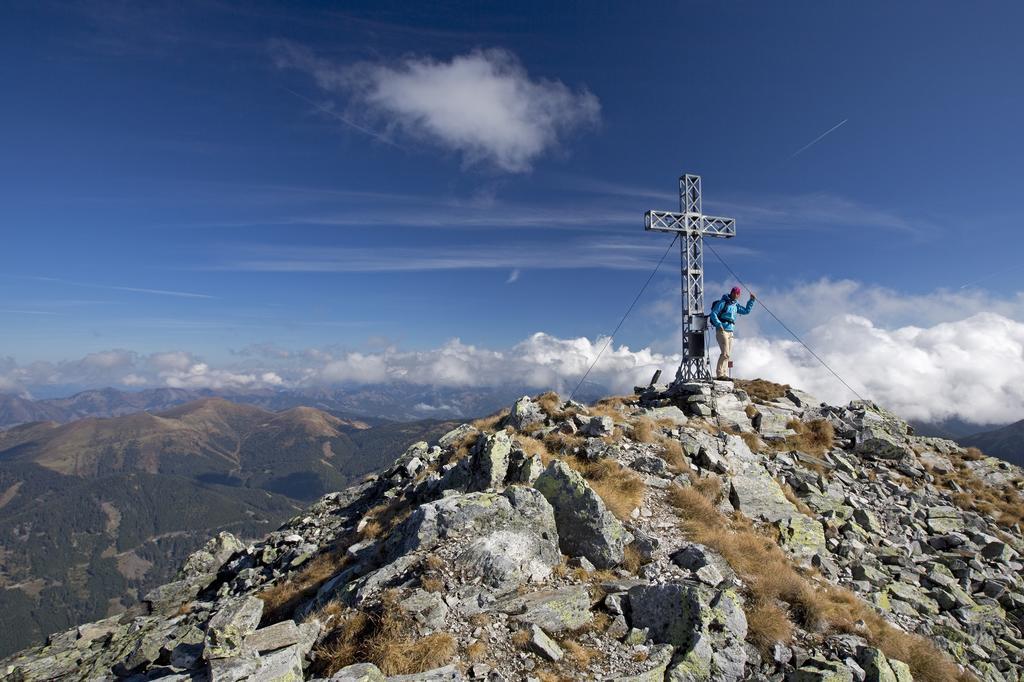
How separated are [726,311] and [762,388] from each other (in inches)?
228

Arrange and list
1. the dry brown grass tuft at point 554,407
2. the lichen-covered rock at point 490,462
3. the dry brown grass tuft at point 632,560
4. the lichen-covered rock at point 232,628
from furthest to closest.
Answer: the dry brown grass tuft at point 554,407 → the lichen-covered rock at point 490,462 → the dry brown grass tuft at point 632,560 → the lichen-covered rock at point 232,628

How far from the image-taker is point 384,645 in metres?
9.24

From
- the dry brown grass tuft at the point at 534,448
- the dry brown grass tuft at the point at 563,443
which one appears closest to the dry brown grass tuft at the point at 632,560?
the dry brown grass tuft at the point at 534,448

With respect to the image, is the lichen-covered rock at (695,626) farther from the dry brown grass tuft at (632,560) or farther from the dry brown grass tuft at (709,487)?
the dry brown grass tuft at (709,487)

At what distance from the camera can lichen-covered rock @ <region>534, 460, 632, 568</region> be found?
12.8m

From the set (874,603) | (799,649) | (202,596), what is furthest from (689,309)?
(202,596)

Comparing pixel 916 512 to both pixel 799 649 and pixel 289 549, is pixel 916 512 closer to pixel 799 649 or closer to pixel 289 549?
pixel 799 649

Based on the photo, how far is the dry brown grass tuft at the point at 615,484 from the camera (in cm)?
1530

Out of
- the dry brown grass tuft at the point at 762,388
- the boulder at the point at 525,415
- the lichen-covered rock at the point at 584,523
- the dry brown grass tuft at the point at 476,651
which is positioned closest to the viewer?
the dry brown grass tuft at the point at 476,651

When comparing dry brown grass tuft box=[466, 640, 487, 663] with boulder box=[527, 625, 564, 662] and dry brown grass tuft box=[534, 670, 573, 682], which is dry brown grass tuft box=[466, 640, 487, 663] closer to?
boulder box=[527, 625, 564, 662]

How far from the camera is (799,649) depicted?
416 inches

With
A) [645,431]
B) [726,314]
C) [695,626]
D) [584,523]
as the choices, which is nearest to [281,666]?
[584,523]

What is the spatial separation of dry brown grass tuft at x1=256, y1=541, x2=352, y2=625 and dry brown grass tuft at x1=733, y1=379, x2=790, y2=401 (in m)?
24.7

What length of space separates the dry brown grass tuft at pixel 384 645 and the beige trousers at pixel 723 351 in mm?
25140
